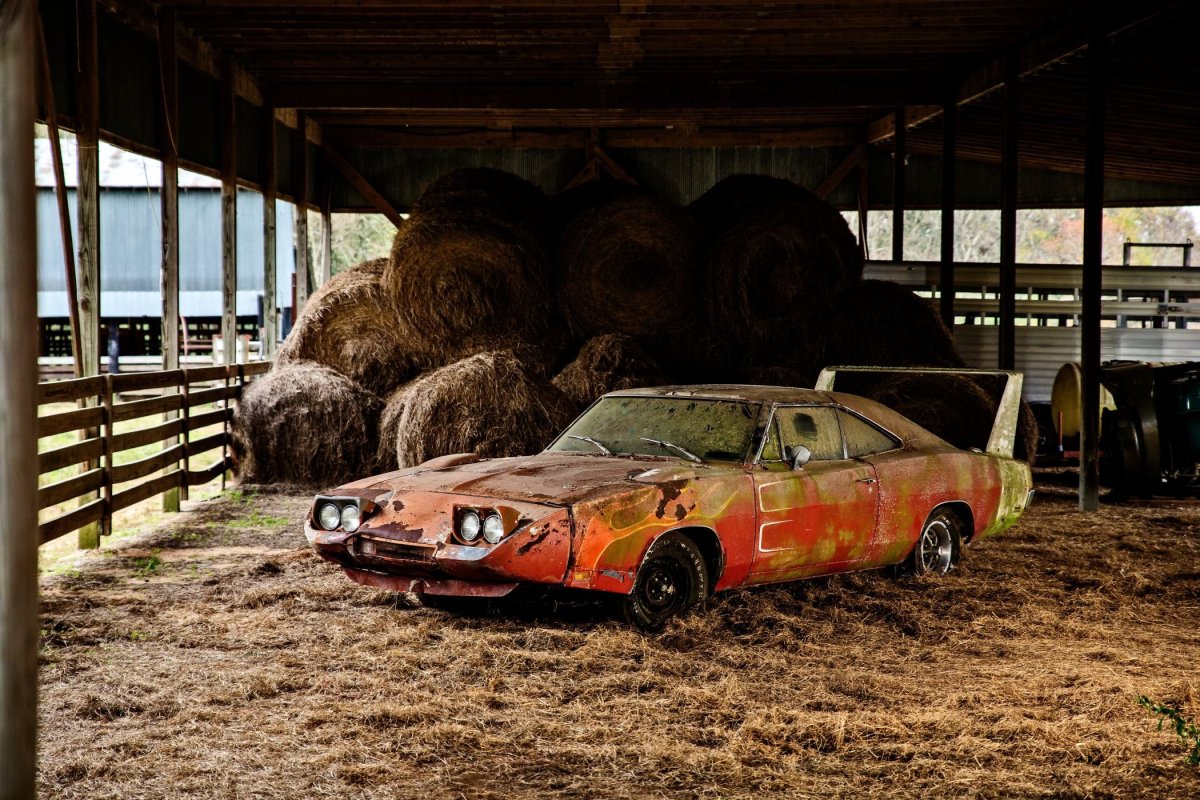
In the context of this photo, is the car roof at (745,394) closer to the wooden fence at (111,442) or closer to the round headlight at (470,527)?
the round headlight at (470,527)

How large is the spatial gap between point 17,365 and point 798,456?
15.0 feet

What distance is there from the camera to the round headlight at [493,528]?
17.9 ft

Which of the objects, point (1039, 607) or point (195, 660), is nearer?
point (195, 660)

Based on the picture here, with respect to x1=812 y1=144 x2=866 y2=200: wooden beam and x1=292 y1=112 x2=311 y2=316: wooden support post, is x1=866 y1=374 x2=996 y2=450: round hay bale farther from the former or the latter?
x1=292 y1=112 x2=311 y2=316: wooden support post

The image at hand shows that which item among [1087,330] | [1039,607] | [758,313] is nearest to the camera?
[1039,607]

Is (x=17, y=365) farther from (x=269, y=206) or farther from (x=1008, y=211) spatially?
(x=269, y=206)

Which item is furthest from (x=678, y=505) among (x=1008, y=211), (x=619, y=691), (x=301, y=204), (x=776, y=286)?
(x=301, y=204)

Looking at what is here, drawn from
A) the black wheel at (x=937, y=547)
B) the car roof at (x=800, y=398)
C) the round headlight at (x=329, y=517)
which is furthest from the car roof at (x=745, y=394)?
the round headlight at (x=329, y=517)

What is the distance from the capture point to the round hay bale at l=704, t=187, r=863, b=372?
488 inches

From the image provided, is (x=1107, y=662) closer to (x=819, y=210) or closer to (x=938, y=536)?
(x=938, y=536)

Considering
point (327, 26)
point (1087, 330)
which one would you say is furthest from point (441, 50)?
point (1087, 330)

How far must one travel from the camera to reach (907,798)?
3842 millimetres

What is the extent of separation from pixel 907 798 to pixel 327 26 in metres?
11.0

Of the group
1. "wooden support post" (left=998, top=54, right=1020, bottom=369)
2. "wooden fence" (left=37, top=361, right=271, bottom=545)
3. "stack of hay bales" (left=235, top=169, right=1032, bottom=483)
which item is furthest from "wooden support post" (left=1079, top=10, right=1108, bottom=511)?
"wooden fence" (left=37, top=361, right=271, bottom=545)
